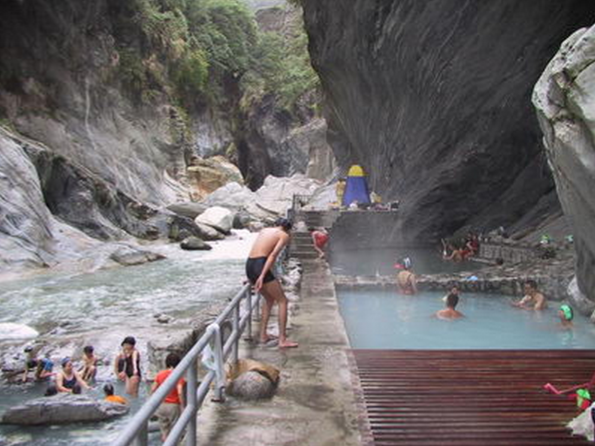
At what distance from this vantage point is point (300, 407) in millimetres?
5312

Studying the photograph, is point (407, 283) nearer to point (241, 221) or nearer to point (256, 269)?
point (256, 269)

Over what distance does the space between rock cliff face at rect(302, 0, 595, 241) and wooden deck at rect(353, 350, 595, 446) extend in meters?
15.8

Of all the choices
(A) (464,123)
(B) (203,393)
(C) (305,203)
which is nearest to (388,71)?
(A) (464,123)

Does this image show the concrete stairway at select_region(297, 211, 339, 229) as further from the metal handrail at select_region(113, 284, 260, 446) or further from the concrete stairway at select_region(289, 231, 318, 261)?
the metal handrail at select_region(113, 284, 260, 446)

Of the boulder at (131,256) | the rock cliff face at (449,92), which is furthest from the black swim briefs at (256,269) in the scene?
the rock cliff face at (449,92)

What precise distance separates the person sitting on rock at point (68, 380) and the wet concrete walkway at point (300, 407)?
9.69 feet

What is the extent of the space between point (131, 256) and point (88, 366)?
1271cm

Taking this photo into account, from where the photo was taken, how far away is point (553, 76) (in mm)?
7703

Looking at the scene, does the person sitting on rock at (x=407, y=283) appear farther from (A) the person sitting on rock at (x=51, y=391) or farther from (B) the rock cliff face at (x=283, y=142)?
(B) the rock cliff face at (x=283, y=142)

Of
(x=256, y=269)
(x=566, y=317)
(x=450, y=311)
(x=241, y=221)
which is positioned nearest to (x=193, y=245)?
(x=241, y=221)

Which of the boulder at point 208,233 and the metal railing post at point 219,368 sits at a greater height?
the boulder at point 208,233

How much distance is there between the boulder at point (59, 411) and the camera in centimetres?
769

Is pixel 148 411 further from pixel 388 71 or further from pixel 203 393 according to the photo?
pixel 388 71

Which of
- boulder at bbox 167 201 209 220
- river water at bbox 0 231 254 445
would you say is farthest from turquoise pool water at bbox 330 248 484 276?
boulder at bbox 167 201 209 220
